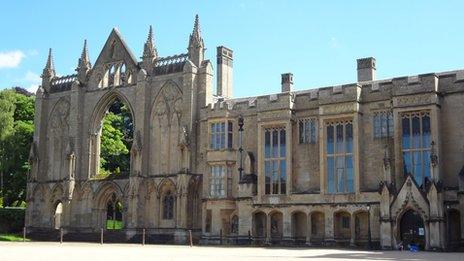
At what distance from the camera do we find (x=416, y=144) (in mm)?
32531

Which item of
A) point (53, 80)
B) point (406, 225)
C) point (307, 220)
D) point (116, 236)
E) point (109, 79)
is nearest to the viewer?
point (406, 225)

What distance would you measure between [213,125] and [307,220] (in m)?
9.17

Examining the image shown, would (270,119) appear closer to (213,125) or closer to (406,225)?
(213,125)

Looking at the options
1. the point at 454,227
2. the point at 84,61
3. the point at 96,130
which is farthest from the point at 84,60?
the point at 454,227

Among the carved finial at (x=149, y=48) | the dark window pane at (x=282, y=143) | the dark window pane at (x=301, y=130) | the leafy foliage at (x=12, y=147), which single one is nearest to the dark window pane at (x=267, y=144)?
the dark window pane at (x=282, y=143)

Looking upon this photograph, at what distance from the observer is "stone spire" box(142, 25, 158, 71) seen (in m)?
45.5

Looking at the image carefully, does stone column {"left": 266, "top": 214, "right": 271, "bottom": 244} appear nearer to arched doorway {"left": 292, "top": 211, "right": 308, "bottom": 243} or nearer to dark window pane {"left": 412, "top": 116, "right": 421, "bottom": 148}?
arched doorway {"left": 292, "top": 211, "right": 308, "bottom": 243}

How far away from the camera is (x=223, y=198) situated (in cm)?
3925

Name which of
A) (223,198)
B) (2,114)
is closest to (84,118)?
(2,114)

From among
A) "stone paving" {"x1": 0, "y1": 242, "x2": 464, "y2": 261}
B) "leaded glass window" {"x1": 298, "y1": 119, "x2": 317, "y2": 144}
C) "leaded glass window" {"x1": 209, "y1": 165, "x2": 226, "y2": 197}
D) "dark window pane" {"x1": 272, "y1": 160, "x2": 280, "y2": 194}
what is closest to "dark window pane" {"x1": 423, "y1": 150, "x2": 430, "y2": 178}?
"stone paving" {"x1": 0, "y1": 242, "x2": 464, "y2": 261}

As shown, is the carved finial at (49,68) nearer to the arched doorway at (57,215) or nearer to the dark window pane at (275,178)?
the arched doorway at (57,215)

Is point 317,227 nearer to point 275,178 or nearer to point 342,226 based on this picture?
point 342,226

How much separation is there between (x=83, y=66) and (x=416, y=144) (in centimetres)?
2789

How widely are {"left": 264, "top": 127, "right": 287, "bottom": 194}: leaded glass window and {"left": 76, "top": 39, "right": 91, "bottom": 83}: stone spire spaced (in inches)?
723
